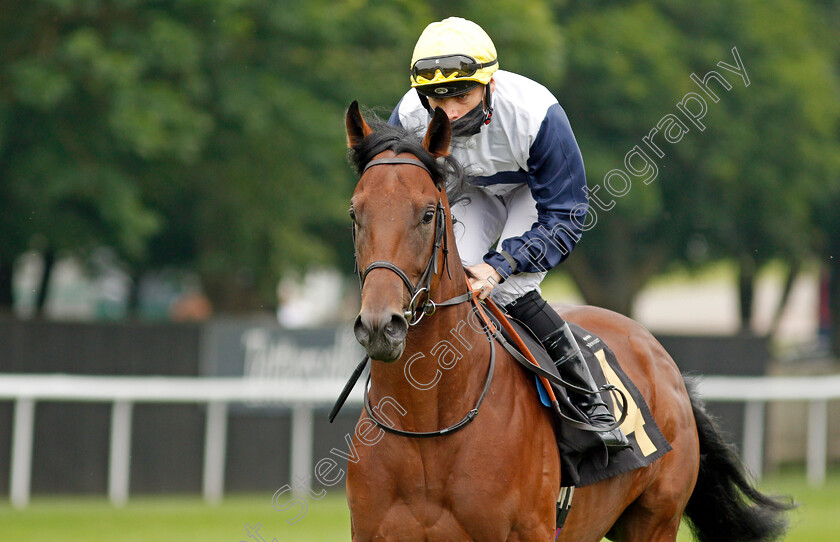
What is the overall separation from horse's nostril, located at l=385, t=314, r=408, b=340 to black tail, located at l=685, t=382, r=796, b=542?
286 centimetres

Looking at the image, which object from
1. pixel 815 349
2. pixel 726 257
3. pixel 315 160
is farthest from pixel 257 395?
pixel 815 349

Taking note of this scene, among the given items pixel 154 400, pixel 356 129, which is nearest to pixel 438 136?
pixel 356 129

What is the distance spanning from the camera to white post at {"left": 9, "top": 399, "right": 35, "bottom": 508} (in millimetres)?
10641

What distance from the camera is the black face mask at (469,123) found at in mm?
4172

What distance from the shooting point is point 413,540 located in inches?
152

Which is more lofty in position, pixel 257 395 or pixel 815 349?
pixel 815 349

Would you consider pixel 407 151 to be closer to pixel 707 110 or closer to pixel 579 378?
pixel 579 378

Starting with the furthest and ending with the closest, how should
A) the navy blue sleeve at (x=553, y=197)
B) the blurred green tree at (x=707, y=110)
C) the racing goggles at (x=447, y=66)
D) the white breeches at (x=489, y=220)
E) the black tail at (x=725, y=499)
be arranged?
the blurred green tree at (x=707, y=110)
the black tail at (x=725, y=499)
the white breeches at (x=489, y=220)
the navy blue sleeve at (x=553, y=197)
the racing goggles at (x=447, y=66)

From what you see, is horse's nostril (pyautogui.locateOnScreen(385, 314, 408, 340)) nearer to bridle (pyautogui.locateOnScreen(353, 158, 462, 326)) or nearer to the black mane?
bridle (pyautogui.locateOnScreen(353, 158, 462, 326))

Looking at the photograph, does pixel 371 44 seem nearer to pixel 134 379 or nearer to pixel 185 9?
pixel 185 9

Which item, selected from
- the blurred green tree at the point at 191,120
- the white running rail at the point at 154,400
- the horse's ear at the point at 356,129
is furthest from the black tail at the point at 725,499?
the blurred green tree at the point at 191,120

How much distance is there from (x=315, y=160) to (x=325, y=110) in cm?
61

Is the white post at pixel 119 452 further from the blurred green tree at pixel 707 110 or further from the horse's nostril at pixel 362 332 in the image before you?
the horse's nostril at pixel 362 332

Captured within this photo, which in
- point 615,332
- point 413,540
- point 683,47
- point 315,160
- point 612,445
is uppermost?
point 683,47
